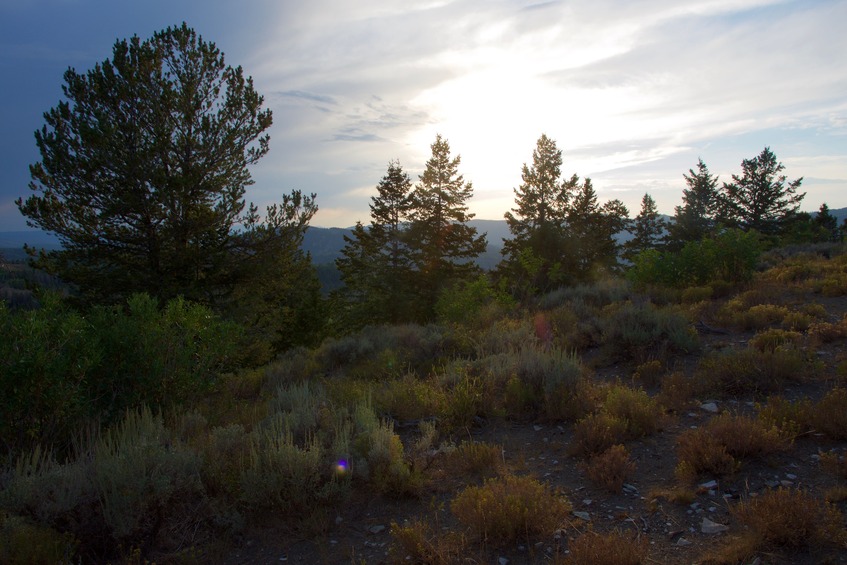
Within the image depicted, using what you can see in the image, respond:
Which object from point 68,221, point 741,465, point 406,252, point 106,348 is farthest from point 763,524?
point 406,252

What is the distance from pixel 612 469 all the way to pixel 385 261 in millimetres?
22043

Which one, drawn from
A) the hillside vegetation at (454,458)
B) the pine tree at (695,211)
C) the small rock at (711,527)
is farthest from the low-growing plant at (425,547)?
the pine tree at (695,211)

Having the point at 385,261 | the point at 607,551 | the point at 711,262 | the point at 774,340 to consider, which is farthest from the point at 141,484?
the point at 385,261

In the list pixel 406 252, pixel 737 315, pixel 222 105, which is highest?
pixel 222 105

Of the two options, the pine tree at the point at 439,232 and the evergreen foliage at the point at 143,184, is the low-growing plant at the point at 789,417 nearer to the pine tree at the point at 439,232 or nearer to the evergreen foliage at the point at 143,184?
the evergreen foliage at the point at 143,184

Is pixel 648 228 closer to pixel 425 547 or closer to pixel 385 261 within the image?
pixel 385 261

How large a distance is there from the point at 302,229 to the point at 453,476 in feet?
38.6

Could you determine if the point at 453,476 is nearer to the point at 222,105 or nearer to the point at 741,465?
the point at 741,465

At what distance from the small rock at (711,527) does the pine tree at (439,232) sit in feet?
67.4

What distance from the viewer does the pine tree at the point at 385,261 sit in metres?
23.8

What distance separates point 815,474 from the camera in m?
3.55

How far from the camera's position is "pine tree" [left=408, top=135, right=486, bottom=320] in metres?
24.5

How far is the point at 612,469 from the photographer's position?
388 cm

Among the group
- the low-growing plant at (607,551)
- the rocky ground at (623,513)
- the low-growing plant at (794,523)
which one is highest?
the low-growing plant at (794,523)
